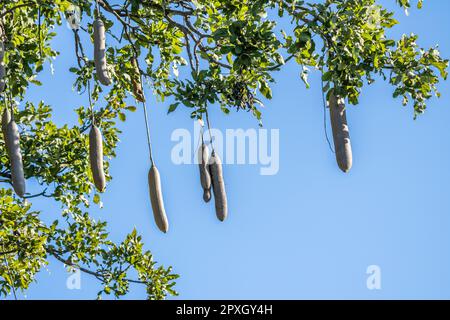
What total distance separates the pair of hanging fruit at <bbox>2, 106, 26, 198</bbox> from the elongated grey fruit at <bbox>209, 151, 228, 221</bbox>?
39.9 inches

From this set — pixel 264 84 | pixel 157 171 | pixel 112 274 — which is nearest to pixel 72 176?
pixel 112 274

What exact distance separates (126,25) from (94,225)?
128 inches

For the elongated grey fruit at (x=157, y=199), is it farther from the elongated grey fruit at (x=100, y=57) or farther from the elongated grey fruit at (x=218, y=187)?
the elongated grey fruit at (x=100, y=57)

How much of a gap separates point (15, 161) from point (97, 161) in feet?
1.43

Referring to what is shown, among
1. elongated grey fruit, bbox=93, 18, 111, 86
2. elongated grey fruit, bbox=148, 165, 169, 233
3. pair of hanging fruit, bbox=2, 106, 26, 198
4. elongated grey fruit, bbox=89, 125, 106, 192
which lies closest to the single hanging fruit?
pair of hanging fruit, bbox=2, 106, 26, 198

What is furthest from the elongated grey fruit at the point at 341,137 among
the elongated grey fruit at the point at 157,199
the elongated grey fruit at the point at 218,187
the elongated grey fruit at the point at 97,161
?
the elongated grey fruit at the point at 97,161

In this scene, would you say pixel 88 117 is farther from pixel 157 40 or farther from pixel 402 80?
pixel 402 80

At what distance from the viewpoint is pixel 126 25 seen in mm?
7285

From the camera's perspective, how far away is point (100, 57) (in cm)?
462

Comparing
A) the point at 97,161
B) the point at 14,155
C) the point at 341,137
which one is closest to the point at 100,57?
the point at 97,161

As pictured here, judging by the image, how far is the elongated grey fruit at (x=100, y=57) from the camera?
4.54m

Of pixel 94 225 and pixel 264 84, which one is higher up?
pixel 264 84

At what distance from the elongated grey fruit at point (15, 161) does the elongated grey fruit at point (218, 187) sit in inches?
39.9

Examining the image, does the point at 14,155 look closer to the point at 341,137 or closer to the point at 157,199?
the point at 157,199
